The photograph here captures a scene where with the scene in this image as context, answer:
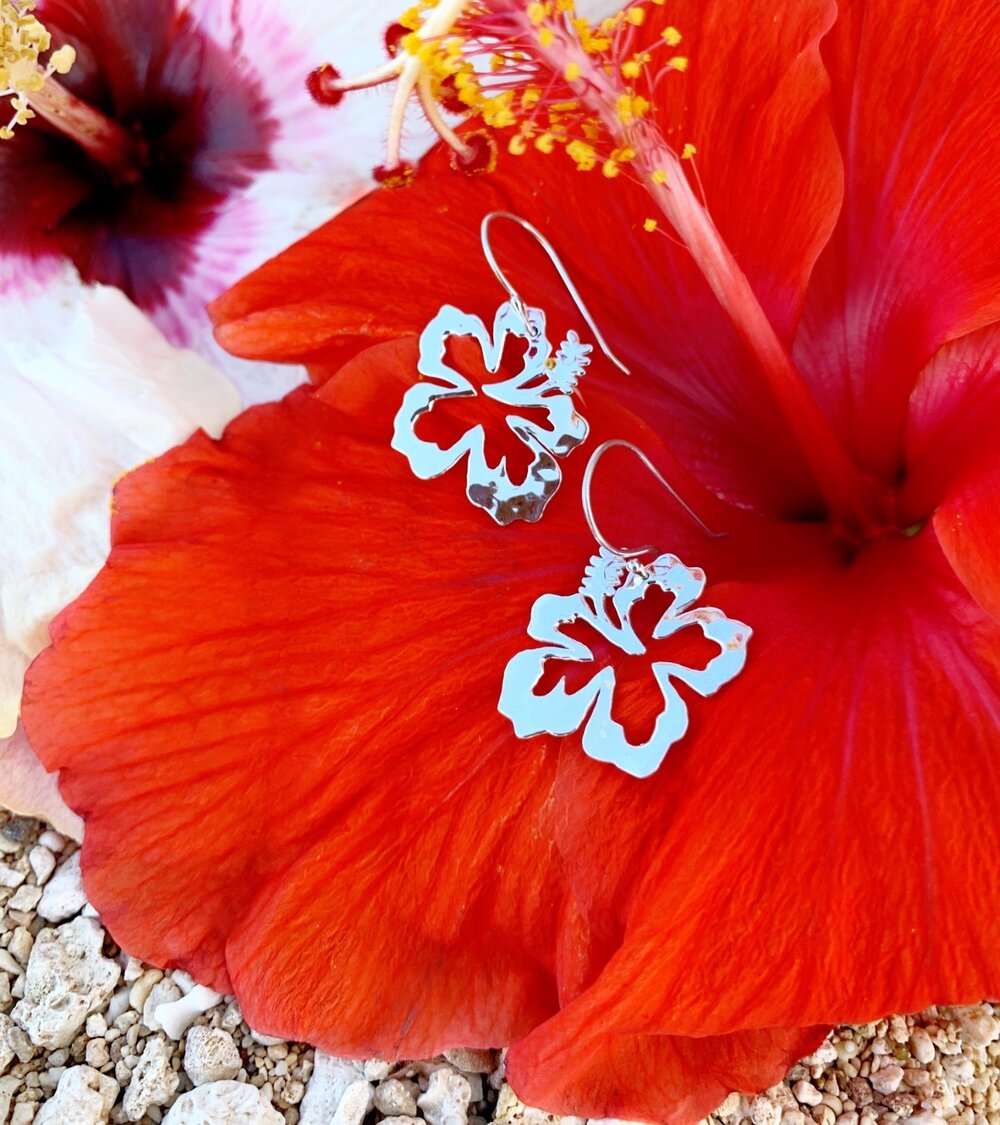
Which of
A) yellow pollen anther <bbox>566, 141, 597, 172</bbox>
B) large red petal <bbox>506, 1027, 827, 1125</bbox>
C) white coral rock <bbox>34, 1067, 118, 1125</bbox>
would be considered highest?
yellow pollen anther <bbox>566, 141, 597, 172</bbox>

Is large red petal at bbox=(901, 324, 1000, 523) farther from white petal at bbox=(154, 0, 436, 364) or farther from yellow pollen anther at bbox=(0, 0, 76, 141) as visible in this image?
yellow pollen anther at bbox=(0, 0, 76, 141)

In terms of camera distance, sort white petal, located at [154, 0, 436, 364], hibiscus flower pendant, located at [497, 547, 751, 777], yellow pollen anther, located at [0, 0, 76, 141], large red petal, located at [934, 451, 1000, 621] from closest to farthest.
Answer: large red petal, located at [934, 451, 1000, 621] < hibiscus flower pendant, located at [497, 547, 751, 777] < yellow pollen anther, located at [0, 0, 76, 141] < white petal, located at [154, 0, 436, 364]

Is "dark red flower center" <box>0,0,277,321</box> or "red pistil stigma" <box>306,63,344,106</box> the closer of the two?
"red pistil stigma" <box>306,63,344,106</box>

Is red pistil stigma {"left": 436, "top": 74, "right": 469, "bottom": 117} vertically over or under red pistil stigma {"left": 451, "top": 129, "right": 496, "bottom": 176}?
over

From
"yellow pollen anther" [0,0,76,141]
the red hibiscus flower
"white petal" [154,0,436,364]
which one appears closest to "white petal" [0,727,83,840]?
the red hibiscus flower

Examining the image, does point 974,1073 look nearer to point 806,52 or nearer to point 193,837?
point 193,837

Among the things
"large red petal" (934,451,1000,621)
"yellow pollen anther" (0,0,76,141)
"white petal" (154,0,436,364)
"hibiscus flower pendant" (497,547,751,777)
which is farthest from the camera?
"white petal" (154,0,436,364)
